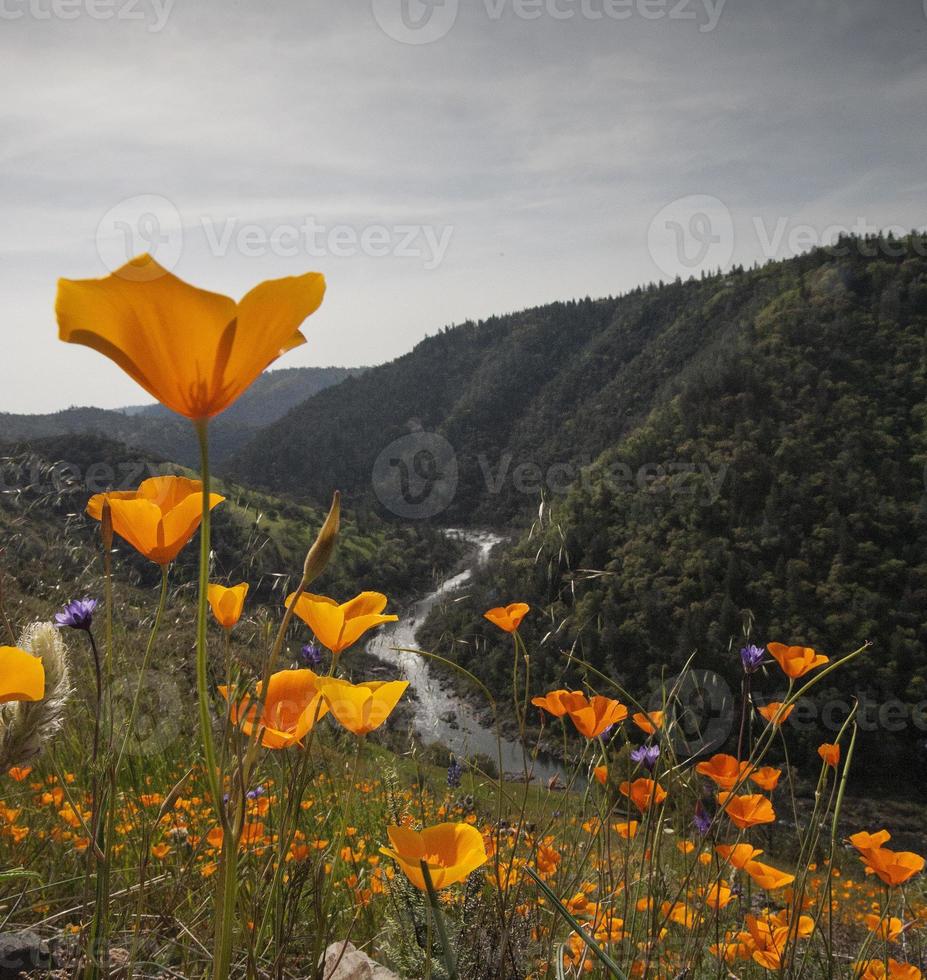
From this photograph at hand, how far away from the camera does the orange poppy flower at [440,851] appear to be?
0.76 meters

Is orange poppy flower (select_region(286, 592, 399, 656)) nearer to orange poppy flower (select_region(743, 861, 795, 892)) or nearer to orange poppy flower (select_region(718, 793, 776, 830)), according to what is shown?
orange poppy flower (select_region(718, 793, 776, 830))

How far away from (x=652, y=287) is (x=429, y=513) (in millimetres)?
72133

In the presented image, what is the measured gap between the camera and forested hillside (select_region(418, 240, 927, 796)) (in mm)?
51031

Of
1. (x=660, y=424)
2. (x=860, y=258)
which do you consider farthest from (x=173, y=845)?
(x=860, y=258)

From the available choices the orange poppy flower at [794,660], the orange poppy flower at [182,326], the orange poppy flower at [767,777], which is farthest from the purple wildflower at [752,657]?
the orange poppy flower at [182,326]

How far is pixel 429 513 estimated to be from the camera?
390ft

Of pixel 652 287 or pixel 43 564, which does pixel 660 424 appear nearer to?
pixel 43 564

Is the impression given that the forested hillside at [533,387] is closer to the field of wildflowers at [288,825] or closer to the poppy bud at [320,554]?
the field of wildflowers at [288,825]

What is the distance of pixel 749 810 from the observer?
154 cm

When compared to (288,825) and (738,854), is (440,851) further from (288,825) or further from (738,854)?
(738,854)

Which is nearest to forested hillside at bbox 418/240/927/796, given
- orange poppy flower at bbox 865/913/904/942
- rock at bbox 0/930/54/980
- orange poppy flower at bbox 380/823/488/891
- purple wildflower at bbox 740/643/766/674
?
orange poppy flower at bbox 865/913/904/942

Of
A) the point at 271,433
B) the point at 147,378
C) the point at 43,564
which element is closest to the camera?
the point at 147,378

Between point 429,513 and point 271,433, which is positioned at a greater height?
point 271,433

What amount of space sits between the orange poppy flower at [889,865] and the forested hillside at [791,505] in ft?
117
